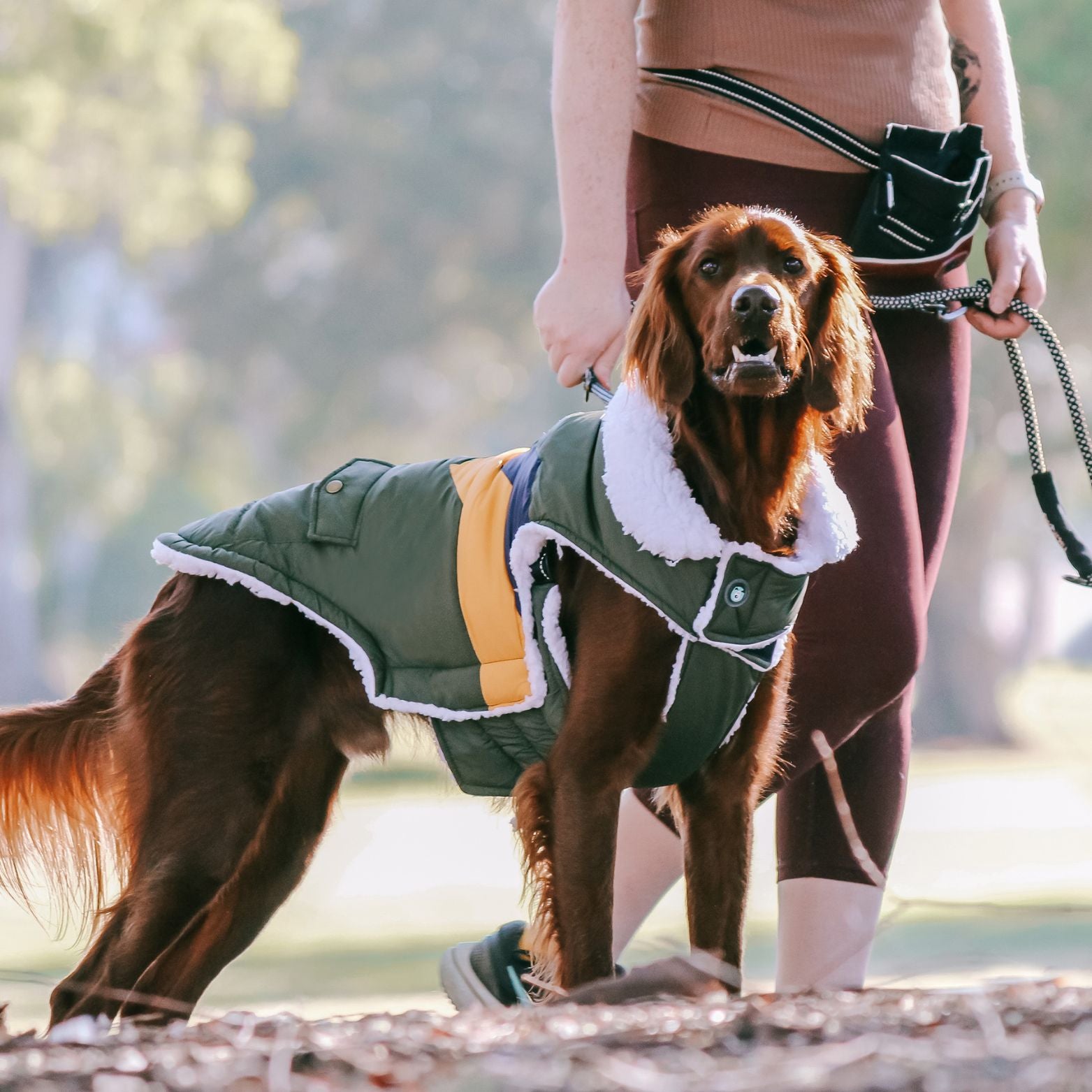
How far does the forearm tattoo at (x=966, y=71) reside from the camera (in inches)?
107

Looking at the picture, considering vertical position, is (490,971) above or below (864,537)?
below

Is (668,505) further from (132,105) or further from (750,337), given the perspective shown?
(132,105)

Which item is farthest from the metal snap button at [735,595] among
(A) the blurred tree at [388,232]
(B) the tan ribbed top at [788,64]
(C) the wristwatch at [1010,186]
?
(A) the blurred tree at [388,232]

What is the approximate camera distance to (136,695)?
8.02 ft

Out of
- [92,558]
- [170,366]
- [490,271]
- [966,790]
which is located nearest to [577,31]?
[966,790]

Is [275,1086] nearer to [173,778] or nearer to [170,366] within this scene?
[173,778]

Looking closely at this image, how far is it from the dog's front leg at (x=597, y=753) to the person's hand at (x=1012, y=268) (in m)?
0.83

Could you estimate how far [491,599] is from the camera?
90.3 inches

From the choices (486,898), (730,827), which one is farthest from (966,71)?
(486,898)

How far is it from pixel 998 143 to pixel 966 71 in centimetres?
16

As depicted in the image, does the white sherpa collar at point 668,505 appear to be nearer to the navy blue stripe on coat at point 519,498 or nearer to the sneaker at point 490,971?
the navy blue stripe on coat at point 519,498

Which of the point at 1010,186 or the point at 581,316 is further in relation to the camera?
the point at 1010,186

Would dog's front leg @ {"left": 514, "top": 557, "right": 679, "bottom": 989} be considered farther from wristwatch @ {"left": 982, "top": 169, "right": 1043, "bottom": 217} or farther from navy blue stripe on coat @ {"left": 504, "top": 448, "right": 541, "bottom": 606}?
wristwatch @ {"left": 982, "top": 169, "right": 1043, "bottom": 217}

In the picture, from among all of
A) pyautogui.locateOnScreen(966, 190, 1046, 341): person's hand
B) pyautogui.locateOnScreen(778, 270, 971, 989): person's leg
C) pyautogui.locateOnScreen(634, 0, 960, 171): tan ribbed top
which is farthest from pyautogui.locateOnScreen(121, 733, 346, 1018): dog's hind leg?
pyautogui.locateOnScreen(966, 190, 1046, 341): person's hand
